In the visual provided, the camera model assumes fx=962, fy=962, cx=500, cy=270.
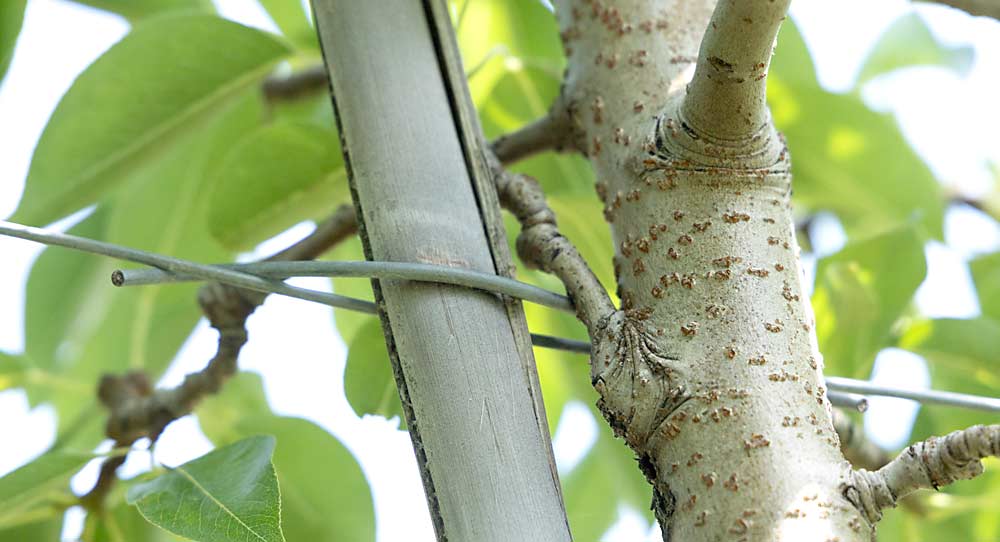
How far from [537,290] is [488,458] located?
0.10 m

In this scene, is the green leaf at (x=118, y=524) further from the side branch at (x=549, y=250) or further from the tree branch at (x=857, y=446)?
the tree branch at (x=857, y=446)

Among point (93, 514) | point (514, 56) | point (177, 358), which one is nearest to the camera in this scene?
point (93, 514)

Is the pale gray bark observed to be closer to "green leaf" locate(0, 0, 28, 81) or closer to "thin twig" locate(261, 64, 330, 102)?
"green leaf" locate(0, 0, 28, 81)

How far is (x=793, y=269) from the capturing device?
530mm

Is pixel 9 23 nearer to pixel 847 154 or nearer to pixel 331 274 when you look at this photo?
pixel 331 274

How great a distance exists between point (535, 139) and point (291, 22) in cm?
53

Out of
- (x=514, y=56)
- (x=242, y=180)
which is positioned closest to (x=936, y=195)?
(x=514, y=56)

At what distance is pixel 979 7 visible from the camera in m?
0.56

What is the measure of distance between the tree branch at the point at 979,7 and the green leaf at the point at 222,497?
489mm

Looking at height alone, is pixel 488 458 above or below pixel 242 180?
below

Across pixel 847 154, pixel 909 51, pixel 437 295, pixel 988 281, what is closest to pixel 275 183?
pixel 437 295

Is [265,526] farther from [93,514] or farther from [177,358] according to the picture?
[177,358]

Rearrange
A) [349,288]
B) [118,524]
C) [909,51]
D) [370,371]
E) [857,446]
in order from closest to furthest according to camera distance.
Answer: [370,371] < [857,446] < [118,524] < [349,288] < [909,51]

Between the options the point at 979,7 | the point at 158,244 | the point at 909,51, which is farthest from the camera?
the point at 909,51
